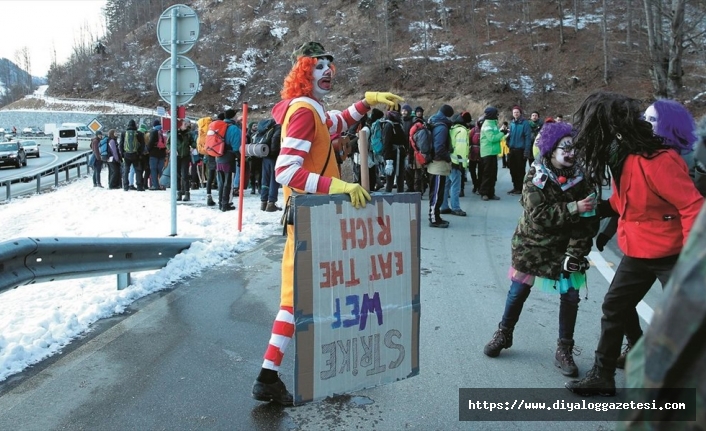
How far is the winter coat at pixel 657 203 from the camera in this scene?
11.3 ft

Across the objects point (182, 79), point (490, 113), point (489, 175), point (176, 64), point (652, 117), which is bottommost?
point (489, 175)

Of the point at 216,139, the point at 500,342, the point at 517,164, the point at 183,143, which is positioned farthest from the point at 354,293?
the point at 517,164

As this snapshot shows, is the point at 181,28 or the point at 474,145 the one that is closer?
the point at 181,28

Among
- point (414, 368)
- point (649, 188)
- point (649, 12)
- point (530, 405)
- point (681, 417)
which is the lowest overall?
point (530, 405)

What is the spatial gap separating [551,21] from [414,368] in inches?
2557

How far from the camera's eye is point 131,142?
56.5 ft

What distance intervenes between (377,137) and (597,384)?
10068mm

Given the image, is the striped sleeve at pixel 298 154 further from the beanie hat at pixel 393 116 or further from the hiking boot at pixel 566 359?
the beanie hat at pixel 393 116

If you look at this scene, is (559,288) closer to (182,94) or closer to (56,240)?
(56,240)

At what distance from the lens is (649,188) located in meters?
3.57

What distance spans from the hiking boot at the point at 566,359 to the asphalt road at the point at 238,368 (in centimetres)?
7

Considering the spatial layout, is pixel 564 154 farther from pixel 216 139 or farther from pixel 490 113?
pixel 490 113

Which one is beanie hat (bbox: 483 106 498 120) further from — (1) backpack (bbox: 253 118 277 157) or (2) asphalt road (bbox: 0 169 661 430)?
(2) asphalt road (bbox: 0 169 661 430)

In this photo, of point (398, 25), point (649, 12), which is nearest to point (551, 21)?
point (398, 25)
